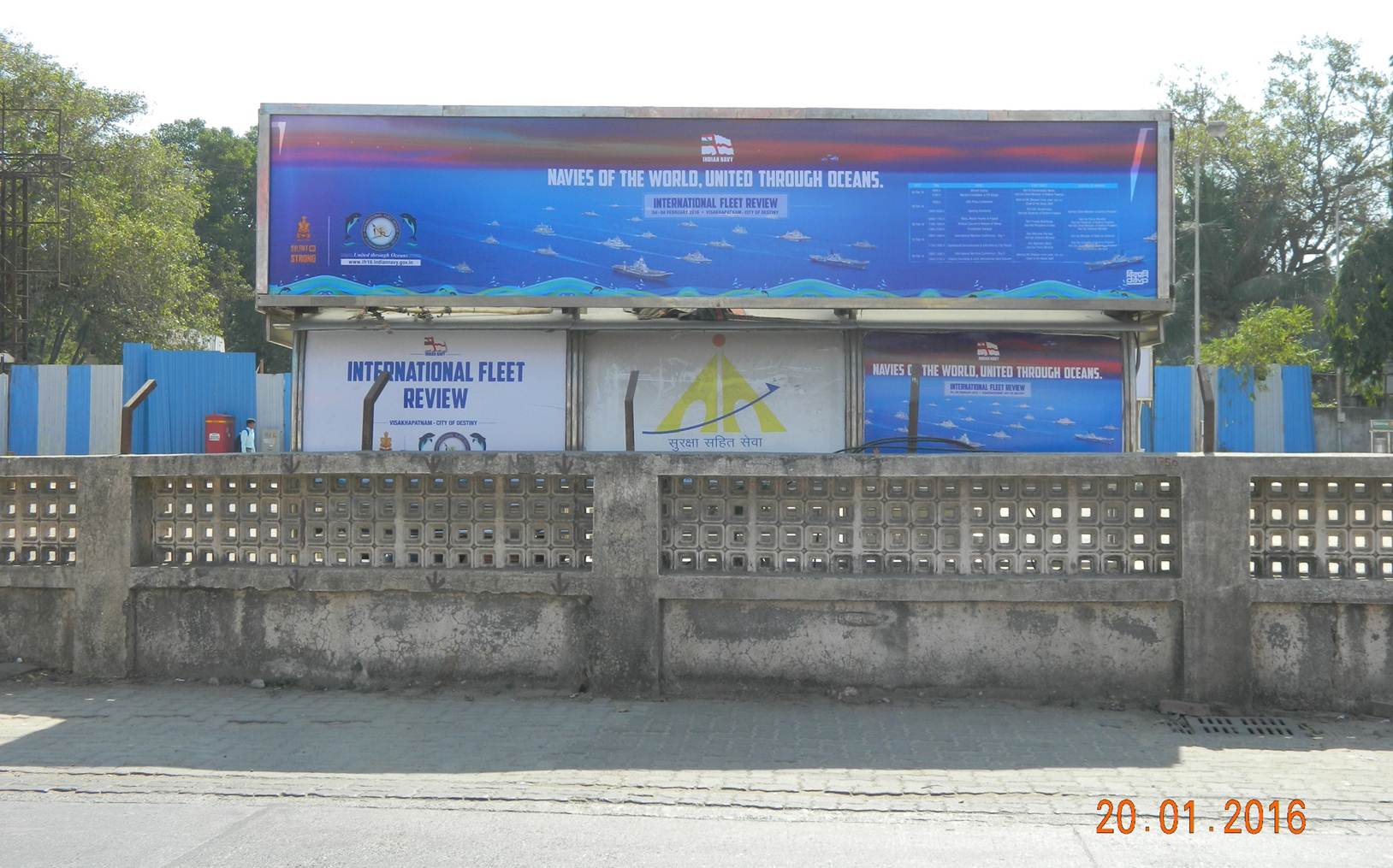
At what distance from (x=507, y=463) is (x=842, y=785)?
2.79m

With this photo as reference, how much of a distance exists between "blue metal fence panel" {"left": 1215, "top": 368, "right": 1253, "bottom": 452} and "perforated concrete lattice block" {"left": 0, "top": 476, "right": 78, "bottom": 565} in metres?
31.5

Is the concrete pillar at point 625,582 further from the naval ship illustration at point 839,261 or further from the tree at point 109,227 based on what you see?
the tree at point 109,227

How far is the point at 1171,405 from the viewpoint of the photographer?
3191 cm

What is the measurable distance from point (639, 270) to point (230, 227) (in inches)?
2272

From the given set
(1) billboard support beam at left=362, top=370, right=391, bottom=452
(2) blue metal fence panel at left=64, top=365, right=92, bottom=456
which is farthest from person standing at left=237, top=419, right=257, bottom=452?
(1) billboard support beam at left=362, top=370, right=391, bottom=452

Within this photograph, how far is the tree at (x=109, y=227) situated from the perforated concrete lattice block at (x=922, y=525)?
33.5 m

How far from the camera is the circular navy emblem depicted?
344 inches

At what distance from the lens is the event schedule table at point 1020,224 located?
8.57m

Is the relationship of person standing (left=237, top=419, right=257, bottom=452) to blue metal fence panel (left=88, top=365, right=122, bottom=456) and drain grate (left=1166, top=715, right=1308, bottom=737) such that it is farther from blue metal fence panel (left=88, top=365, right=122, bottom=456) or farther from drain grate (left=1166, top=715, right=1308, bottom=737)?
drain grate (left=1166, top=715, right=1308, bottom=737)

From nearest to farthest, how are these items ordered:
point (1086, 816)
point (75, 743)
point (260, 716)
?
point (1086, 816), point (75, 743), point (260, 716)

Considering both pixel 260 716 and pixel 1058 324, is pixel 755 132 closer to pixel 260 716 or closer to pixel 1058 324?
pixel 1058 324

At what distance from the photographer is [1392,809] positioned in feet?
16.7

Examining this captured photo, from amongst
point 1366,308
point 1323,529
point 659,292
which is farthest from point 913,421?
point 1366,308

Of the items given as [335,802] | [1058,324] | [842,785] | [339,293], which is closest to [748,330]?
[1058,324]
